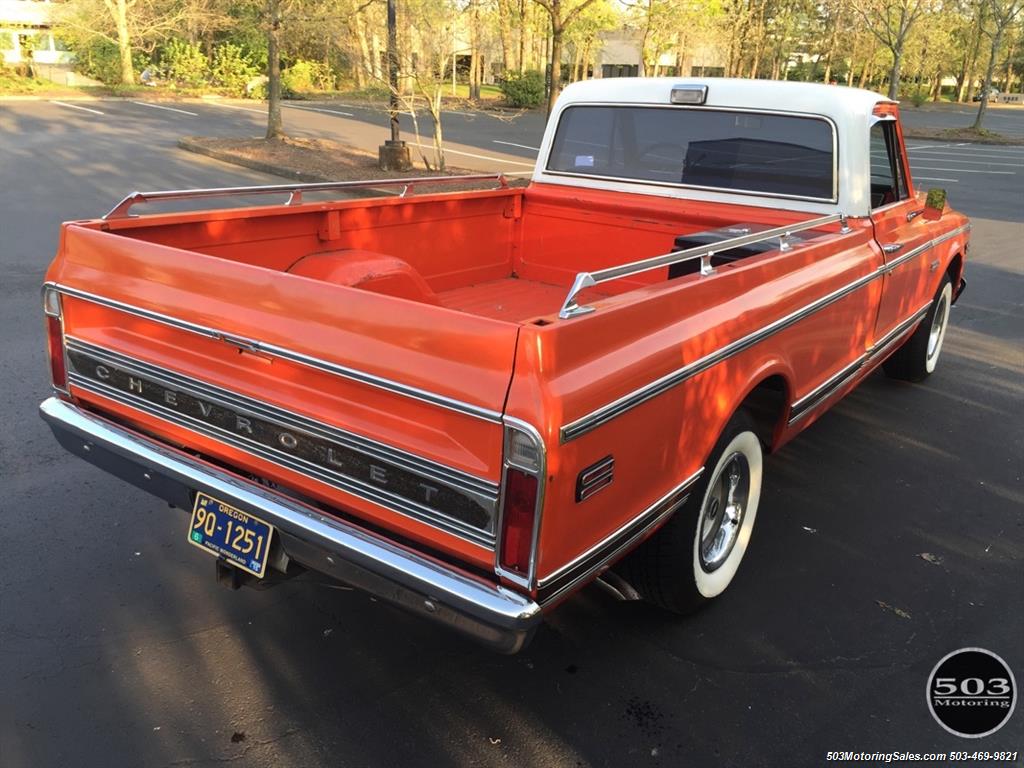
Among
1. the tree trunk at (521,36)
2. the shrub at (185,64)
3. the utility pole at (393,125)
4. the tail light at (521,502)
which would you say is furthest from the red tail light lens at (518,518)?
the shrub at (185,64)

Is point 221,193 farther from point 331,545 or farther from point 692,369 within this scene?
point 692,369

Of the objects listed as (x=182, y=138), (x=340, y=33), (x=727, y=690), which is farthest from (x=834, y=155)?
(x=340, y=33)

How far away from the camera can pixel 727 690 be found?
282 cm

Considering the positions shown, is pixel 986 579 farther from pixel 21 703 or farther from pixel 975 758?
Result: pixel 21 703

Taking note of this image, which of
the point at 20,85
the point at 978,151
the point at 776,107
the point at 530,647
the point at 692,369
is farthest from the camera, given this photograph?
the point at 20,85

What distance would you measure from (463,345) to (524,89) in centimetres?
3506

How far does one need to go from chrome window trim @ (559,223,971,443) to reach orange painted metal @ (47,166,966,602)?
2 centimetres

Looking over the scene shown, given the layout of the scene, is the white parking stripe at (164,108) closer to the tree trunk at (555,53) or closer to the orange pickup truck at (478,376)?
the tree trunk at (555,53)

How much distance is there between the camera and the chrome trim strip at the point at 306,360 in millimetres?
2086

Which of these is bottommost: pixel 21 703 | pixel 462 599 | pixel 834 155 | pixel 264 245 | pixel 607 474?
pixel 21 703

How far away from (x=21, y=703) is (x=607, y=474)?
2028 millimetres


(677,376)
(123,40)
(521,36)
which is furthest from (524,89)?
(677,376)

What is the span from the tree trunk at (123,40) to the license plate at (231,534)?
114 ft

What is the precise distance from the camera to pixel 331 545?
2.33m
